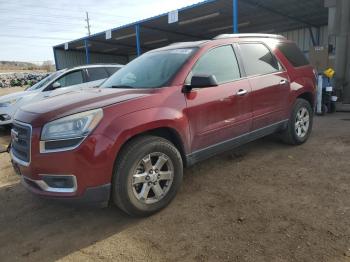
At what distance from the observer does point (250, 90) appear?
4.38 metres

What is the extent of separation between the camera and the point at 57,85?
8500 millimetres

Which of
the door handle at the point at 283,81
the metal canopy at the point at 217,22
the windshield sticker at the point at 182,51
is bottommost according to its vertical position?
the door handle at the point at 283,81

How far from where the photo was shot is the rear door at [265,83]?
4.50m

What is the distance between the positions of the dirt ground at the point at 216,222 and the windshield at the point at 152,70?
4.57 feet

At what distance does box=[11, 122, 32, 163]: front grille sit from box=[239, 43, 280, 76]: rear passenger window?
2.87 metres

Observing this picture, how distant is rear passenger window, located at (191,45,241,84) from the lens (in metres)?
3.96

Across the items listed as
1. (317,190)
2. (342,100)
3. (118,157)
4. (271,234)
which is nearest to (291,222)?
(271,234)

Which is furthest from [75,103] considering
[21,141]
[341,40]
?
[341,40]

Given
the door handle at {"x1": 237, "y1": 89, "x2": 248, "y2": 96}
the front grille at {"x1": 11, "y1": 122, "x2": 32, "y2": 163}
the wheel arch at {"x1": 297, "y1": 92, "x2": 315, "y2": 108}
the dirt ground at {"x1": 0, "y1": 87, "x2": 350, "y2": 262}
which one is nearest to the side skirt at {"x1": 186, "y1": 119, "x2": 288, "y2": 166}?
the dirt ground at {"x1": 0, "y1": 87, "x2": 350, "y2": 262}

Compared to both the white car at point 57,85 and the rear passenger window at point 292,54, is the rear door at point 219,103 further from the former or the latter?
the white car at point 57,85

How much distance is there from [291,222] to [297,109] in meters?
2.66

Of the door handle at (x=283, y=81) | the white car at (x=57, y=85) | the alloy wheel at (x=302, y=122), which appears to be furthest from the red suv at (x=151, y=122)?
the white car at (x=57, y=85)

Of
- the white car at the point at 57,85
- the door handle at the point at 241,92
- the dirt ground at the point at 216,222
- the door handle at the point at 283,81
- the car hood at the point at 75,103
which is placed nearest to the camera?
the dirt ground at the point at 216,222

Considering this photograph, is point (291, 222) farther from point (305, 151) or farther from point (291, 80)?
point (291, 80)
